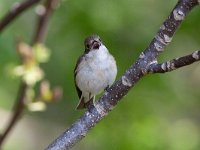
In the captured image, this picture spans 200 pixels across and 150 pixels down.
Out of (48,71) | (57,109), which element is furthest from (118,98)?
(57,109)

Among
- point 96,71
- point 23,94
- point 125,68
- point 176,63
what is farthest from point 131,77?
point 125,68

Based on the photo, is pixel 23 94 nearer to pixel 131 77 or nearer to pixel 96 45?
pixel 96 45

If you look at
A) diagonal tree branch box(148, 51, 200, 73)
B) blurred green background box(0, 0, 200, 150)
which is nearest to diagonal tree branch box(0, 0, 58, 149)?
diagonal tree branch box(148, 51, 200, 73)

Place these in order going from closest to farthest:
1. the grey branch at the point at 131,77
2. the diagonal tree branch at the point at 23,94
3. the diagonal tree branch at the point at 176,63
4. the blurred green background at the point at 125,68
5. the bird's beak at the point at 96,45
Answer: the diagonal tree branch at the point at 176,63, the grey branch at the point at 131,77, the diagonal tree branch at the point at 23,94, the bird's beak at the point at 96,45, the blurred green background at the point at 125,68

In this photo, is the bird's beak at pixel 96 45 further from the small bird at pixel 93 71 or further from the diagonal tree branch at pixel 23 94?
the diagonal tree branch at pixel 23 94

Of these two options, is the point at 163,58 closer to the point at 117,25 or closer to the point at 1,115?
the point at 117,25

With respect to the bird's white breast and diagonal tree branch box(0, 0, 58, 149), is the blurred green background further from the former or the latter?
diagonal tree branch box(0, 0, 58, 149)

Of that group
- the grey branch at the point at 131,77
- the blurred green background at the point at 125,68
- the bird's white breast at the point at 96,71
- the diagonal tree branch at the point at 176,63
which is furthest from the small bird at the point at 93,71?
the blurred green background at the point at 125,68
